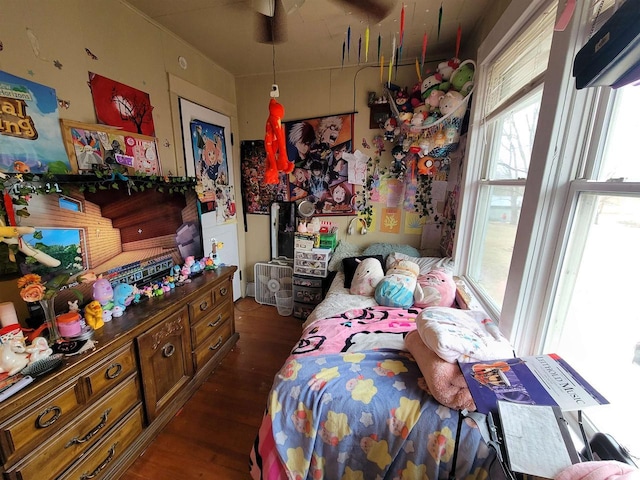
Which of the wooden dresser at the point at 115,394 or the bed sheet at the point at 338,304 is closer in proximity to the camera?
the wooden dresser at the point at 115,394

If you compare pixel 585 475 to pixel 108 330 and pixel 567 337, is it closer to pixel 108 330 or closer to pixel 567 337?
pixel 567 337

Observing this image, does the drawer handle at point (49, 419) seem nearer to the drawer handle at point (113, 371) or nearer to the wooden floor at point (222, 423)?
the drawer handle at point (113, 371)

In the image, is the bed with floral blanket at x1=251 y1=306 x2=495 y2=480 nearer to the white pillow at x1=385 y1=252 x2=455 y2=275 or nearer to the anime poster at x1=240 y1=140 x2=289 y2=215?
the white pillow at x1=385 y1=252 x2=455 y2=275

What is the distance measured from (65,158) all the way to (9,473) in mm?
1354

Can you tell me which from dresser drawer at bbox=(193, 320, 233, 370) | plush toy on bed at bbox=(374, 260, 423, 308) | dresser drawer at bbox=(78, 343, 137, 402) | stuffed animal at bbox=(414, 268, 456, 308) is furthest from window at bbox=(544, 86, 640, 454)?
dresser drawer at bbox=(193, 320, 233, 370)

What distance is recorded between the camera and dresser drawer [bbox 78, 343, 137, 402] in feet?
3.48

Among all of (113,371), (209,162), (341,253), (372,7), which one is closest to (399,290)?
(341,253)

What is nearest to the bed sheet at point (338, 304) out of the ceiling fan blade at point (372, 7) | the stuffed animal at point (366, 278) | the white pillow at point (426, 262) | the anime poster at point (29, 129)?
the stuffed animal at point (366, 278)

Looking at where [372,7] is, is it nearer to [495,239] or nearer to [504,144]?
[504,144]

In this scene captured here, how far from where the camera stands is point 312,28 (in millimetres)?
1835

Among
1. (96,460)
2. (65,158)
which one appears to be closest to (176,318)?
(96,460)

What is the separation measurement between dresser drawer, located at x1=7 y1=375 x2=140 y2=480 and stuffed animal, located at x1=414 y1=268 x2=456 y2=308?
1774 mm

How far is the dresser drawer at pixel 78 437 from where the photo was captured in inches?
35.3

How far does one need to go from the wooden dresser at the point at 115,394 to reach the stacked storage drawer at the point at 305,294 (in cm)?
96
